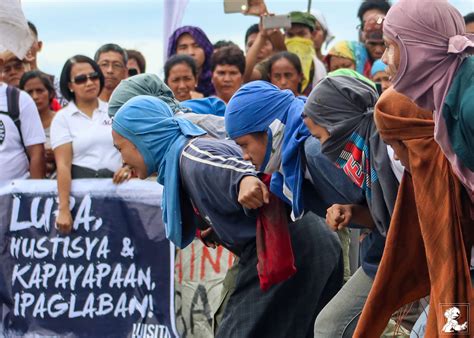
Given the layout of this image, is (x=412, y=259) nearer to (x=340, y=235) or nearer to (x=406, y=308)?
(x=406, y=308)

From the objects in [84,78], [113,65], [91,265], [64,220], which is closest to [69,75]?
[84,78]

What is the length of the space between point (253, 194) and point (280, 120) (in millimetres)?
405

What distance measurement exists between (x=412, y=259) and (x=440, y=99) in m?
0.80

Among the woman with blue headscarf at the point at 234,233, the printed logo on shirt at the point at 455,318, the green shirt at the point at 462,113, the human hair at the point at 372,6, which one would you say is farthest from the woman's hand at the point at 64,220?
the green shirt at the point at 462,113

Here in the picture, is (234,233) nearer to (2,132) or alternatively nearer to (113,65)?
(2,132)

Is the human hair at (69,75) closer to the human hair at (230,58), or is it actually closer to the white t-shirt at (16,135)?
the white t-shirt at (16,135)

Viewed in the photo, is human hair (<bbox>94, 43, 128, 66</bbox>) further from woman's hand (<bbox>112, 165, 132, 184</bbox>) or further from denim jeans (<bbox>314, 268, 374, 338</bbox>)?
denim jeans (<bbox>314, 268, 374, 338</bbox>)

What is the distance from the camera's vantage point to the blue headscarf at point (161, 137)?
5840 mm

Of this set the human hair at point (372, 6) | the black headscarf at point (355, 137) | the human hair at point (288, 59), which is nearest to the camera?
the black headscarf at point (355, 137)

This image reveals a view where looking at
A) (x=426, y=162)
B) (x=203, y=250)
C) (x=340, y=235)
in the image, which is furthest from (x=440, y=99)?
(x=203, y=250)

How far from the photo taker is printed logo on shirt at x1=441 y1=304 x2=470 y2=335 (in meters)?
4.23

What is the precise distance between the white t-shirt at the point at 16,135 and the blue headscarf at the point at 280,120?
3.22 metres

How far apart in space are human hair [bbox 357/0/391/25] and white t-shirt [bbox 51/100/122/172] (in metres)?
2.52

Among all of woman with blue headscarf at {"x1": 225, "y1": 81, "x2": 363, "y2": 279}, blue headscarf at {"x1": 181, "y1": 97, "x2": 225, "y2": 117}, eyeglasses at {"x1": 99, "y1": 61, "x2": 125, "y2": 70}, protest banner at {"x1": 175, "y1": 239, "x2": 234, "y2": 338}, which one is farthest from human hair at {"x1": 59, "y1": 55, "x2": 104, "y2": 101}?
woman with blue headscarf at {"x1": 225, "y1": 81, "x2": 363, "y2": 279}
